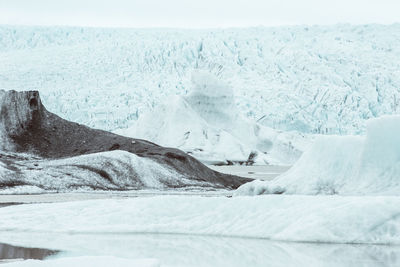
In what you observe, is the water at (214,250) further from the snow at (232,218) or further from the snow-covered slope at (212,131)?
the snow-covered slope at (212,131)

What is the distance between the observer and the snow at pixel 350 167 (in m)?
11.4

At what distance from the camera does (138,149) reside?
80.6 ft

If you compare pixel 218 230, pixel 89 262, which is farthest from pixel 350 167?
pixel 89 262

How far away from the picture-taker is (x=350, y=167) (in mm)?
12273

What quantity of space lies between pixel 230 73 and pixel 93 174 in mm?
32885

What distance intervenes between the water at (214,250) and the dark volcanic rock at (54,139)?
15864 mm

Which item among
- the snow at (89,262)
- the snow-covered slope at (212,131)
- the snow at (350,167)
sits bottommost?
the snow-covered slope at (212,131)

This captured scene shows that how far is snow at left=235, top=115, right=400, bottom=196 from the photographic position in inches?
448

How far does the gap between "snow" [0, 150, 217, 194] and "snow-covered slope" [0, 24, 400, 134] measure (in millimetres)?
25633

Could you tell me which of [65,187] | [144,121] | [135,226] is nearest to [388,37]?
[144,121]

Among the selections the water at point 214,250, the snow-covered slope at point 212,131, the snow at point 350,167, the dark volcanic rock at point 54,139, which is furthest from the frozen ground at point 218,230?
the snow-covered slope at point 212,131

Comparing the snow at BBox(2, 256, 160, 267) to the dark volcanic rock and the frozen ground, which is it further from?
the dark volcanic rock

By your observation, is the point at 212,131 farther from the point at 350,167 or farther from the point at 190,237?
the point at 190,237

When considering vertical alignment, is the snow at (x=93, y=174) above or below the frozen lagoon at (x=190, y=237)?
below
